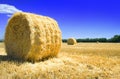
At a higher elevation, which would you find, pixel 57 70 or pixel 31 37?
pixel 31 37

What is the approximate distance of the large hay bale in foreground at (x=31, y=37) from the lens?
40.7 feet

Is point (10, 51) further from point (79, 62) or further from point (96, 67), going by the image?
point (96, 67)

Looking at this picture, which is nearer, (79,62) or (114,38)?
(79,62)

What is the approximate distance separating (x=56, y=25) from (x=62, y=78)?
16.5 feet

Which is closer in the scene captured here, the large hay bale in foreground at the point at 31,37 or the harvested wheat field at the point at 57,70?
the harvested wheat field at the point at 57,70

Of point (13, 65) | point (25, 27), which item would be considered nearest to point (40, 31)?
point (25, 27)

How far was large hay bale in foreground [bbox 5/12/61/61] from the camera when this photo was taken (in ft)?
40.7

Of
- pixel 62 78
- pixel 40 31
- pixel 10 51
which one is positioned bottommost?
pixel 62 78

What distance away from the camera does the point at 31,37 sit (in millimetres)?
12266

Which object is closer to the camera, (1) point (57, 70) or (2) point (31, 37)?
(1) point (57, 70)

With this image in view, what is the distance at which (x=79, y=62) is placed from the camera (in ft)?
44.2

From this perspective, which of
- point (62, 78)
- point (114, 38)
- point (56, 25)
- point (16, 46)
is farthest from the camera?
point (114, 38)

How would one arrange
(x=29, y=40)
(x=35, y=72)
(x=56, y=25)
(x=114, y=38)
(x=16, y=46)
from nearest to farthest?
(x=35, y=72) < (x=29, y=40) < (x=16, y=46) < (x=56, y=25) < (x=114, y=38)

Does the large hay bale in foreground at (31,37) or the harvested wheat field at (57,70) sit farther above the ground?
the large hay bale in foreground at (31,37)
